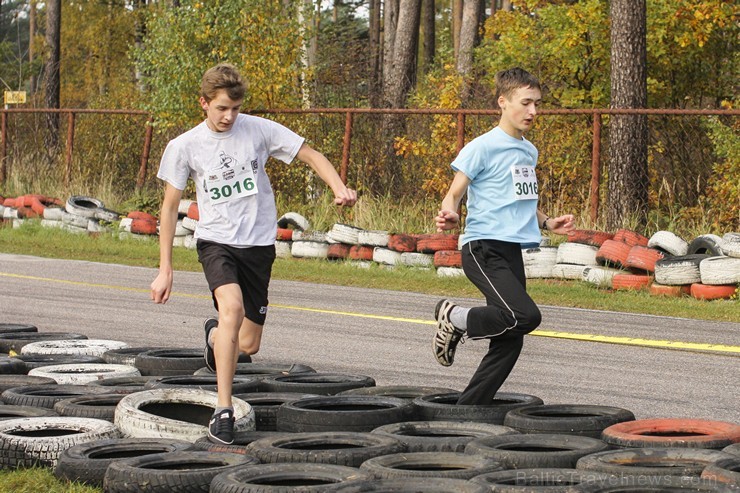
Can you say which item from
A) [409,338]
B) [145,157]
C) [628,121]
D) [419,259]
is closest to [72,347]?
[409,338]

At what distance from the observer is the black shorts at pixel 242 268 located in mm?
6793

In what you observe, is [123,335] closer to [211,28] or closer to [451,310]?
[451,310]

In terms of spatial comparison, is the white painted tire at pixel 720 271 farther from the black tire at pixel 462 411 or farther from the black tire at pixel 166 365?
the black tire at pixel 462 411

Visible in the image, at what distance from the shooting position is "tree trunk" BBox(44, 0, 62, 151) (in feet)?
96.8

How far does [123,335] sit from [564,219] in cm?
520

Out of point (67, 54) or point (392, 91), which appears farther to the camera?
point (67, 54)

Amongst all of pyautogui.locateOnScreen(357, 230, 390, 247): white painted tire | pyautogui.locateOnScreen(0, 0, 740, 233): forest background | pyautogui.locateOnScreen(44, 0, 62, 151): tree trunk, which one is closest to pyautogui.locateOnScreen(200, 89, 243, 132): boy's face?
pyautogui.locateOnScreen(357, 230, 390, 247): white painted tire

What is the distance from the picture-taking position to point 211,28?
23.6 meters

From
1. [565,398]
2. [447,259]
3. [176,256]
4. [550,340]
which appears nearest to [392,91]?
[176,256]

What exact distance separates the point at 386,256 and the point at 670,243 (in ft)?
13.7

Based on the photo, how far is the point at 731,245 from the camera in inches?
570

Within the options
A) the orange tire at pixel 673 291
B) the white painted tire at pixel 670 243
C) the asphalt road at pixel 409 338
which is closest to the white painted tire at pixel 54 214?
the asphalt road at pixel 409 338

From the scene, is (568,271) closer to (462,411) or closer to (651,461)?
(462,411)

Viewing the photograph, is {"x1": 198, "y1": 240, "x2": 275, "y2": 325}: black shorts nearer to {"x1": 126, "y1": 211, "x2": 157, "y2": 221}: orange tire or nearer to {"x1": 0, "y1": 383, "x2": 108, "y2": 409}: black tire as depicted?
{"x1": 0, "y1": 383, "x2": 108, "y2": 409}: black tire
